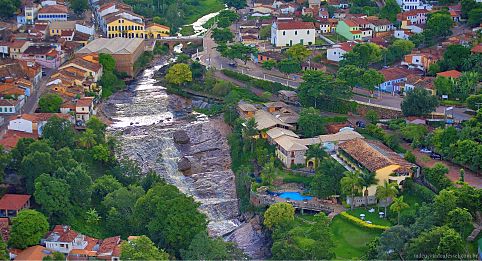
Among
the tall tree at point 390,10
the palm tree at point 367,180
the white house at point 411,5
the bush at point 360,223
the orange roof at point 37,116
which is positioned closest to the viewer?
the bush at point 360,223

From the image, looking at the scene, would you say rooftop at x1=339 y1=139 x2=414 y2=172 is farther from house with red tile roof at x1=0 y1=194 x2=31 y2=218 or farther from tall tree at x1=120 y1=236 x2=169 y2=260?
house with red tile roof at x1=0 y1=194 x2=31 y2=218

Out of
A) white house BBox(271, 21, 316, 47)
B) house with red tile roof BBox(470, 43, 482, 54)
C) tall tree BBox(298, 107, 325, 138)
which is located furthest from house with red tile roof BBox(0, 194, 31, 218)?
house with red tile roof BBox(470, 43, 482, 54)

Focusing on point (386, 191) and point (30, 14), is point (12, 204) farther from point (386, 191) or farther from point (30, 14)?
point (30, 14)

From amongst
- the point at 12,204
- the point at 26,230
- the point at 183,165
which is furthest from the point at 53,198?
the point at 183,165

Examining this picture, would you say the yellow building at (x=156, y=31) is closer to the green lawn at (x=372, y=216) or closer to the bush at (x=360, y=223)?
the green lawn at (x=372, y=216)

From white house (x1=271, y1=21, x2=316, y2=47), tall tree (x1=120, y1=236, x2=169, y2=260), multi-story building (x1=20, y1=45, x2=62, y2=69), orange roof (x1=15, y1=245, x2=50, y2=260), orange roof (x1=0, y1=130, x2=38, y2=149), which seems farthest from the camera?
white house (x1=271, y1=21, x2=316, y2=47)

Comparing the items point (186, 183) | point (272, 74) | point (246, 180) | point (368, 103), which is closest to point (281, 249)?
point (246, 180)

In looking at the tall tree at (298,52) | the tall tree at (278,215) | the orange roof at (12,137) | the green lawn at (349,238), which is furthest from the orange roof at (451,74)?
the orange roof at (12,137)
